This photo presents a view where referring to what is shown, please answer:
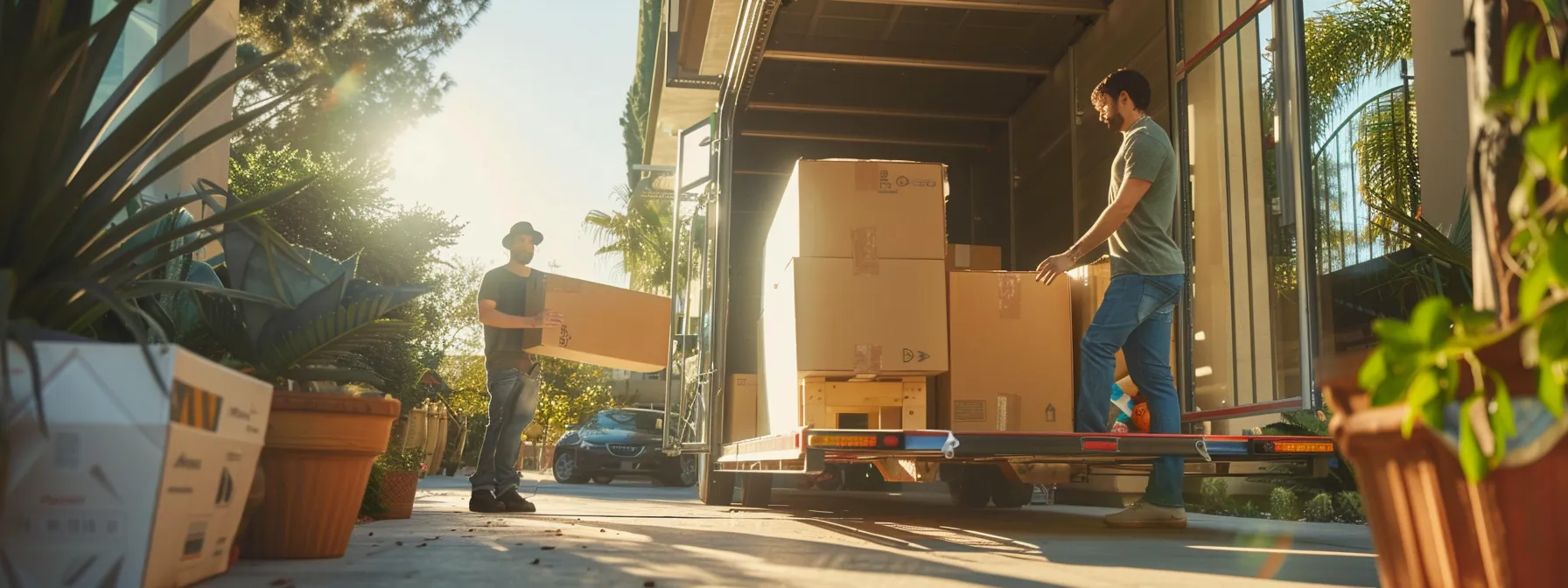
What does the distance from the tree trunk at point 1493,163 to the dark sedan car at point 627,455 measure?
15.5 meters

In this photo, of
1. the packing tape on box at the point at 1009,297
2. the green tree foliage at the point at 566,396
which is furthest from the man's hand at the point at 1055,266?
the green tree foliage at the point at 566,396

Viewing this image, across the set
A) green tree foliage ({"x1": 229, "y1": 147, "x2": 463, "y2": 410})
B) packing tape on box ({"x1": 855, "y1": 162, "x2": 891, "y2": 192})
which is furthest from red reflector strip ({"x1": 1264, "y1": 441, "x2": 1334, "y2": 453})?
green tree foliage ({"x1": 229, "y1": 147, "x2": 463, "y2": 410})

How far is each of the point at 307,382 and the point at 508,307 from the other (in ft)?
10.1

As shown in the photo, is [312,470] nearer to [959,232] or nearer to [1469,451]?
[1469,451]

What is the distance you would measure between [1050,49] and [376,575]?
19.3 ft

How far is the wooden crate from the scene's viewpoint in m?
5.70

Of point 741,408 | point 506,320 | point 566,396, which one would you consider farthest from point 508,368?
point 566,396

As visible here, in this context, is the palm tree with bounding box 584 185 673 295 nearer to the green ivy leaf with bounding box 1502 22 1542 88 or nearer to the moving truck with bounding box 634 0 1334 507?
the moving truck with bounding box 634 0 1334 507

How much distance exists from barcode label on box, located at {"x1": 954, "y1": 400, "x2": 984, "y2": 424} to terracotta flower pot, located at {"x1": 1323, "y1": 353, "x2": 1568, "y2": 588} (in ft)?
13.0

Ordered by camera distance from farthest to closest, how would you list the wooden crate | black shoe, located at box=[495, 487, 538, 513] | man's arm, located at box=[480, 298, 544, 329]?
1. black shoe, located at box=[495, 487, 538, 513]
2. man's arm, located at box=[480, 298, 544, 329]
3. the wooden crate

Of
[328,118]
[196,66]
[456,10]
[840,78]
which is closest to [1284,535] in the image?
[840,78]

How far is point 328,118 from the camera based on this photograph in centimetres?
2214

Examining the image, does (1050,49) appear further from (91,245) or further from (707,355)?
(91,245)

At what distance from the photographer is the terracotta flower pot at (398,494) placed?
→ 226 inches
